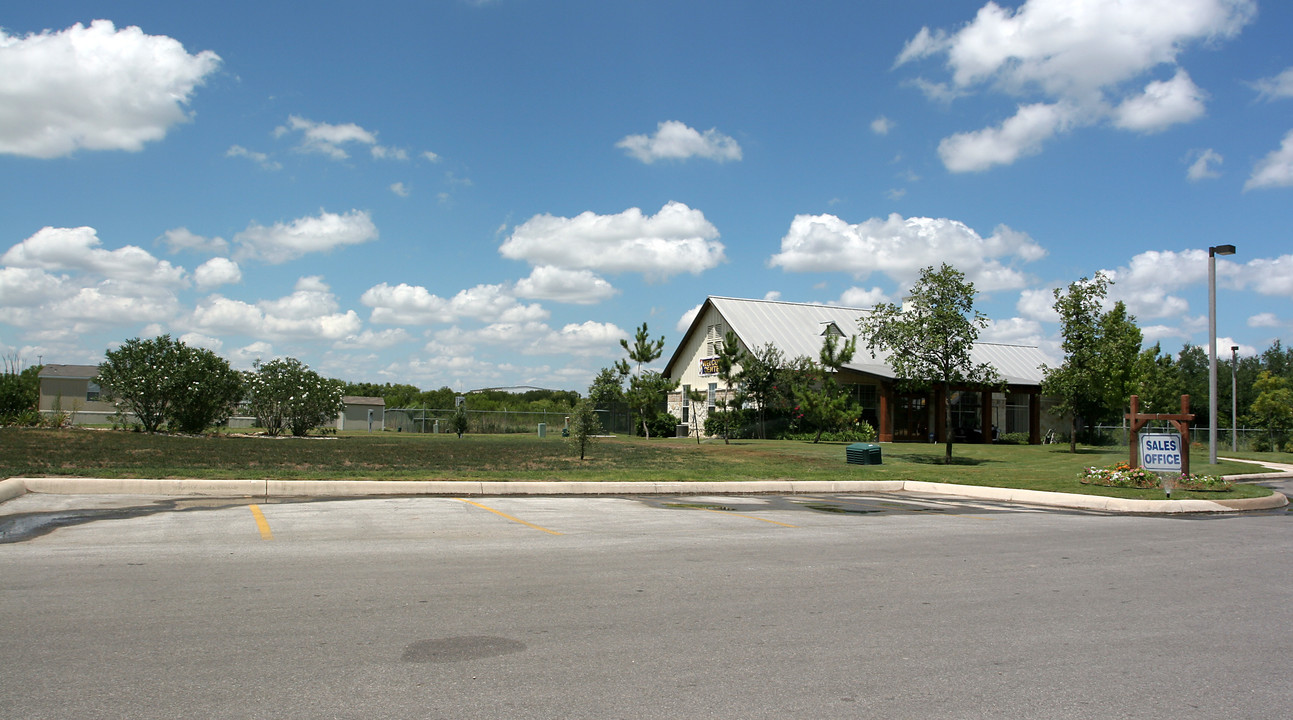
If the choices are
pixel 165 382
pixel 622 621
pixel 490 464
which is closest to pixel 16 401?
pixel 165 382

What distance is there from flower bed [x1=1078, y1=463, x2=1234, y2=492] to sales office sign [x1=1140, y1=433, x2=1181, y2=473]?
77 centimetres

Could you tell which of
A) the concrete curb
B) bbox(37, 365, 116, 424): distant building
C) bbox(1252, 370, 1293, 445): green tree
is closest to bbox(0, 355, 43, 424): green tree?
the concrete curb

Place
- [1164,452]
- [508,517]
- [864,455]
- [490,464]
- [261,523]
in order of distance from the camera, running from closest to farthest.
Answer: [261,523]
[508,517]
[1164,452]
[490,464]
[864,455]

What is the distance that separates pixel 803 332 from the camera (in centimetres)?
4991

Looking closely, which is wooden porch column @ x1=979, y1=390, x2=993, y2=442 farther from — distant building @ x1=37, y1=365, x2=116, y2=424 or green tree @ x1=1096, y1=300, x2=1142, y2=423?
distant building @ x1=37, y1=365, x2=116, y2=424

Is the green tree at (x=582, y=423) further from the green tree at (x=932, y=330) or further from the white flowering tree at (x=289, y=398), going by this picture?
the white flowering tree at (x=289, y=398)

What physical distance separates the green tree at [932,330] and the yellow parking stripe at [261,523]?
19651 mm

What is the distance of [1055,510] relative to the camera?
16.1m

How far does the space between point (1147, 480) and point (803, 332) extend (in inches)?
1237

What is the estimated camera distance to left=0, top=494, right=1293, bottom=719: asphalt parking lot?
4.71 meters


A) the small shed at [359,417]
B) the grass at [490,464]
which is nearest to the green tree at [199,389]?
the grass at [490,464]

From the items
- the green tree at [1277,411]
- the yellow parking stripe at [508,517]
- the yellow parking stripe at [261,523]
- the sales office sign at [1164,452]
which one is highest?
the green tree at [1277,411]

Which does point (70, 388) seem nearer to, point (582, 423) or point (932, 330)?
point (582, 423)

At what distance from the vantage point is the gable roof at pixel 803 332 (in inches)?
1836
